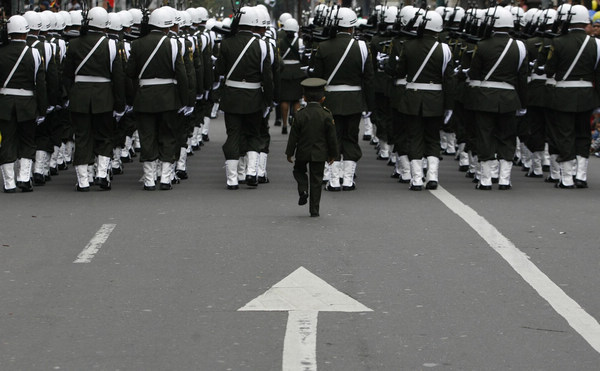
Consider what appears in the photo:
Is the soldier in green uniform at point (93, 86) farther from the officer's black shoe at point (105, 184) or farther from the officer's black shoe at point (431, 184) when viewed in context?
the officer's black shoe at point (431, 184)

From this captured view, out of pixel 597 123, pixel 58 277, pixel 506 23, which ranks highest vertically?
pixel 506 23

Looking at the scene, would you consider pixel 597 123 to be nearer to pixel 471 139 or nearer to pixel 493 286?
pixel 471 139

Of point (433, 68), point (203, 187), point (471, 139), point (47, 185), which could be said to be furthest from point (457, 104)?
point (47, 185)

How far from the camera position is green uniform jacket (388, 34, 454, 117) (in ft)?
51.8

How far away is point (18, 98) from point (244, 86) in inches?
107

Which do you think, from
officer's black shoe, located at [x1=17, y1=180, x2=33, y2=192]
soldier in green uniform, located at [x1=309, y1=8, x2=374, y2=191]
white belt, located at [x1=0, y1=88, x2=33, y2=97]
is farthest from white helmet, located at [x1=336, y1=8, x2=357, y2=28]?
officer's black shoe, located at [x1=17, y1=180, x2=33, y2=192]

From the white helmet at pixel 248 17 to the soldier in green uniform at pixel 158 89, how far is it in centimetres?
84

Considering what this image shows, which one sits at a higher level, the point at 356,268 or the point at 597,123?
the point at 356,268

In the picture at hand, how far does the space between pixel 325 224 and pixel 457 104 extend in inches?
288

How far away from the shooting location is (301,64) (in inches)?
950

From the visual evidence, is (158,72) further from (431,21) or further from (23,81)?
(431,21)

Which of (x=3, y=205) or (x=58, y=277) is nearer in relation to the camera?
(x=58, y=277)

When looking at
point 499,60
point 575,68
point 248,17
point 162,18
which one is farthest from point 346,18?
point 575,68

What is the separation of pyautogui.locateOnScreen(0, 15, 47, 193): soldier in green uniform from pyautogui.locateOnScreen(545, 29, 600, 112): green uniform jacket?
6289mm
